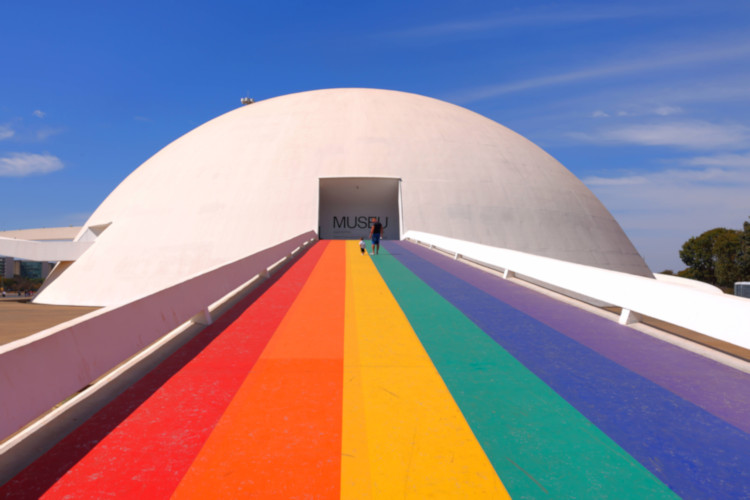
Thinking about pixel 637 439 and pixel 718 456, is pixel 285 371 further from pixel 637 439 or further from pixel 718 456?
pixel 718 456

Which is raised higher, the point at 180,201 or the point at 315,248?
the point at 180,201

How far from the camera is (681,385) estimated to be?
15.8 ft

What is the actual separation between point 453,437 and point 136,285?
1816cm

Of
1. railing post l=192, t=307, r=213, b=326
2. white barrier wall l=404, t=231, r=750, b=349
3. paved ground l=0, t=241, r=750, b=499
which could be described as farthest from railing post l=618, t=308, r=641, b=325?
railing post l=192, t=307, r=213, b=326

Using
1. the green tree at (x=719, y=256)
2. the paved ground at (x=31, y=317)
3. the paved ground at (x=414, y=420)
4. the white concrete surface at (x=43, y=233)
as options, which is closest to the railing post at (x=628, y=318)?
the paved ground at (x=414, y=420)

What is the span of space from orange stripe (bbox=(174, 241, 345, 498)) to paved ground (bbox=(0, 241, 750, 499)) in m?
0.01

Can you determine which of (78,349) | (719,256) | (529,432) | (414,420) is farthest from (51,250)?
(719,256)

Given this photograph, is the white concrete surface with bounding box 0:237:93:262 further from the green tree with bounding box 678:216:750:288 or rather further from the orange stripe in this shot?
the green tree with bounding box 678:216:750:288

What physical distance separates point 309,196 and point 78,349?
16872 millimetres

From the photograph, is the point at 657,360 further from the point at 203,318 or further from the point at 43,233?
the point at 43,233

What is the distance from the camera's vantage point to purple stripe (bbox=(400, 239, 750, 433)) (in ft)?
14.6

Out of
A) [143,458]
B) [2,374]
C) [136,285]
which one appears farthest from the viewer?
[136,285]

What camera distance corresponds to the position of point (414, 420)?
398 centimetres

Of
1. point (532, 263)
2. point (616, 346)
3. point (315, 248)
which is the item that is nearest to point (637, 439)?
point (616, 346)
